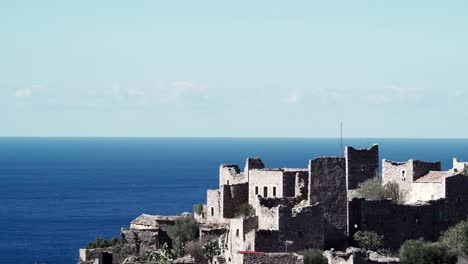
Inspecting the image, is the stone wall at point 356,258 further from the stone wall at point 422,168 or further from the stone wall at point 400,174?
the stone wall at point 400,174

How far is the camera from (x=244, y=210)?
175ft

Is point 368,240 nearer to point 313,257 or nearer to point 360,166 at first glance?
point 313,257

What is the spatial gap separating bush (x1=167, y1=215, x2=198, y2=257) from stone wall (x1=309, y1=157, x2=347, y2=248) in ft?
20.3

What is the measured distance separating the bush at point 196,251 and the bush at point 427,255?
7.54 meters

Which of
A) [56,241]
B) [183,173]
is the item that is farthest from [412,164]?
[183,173]

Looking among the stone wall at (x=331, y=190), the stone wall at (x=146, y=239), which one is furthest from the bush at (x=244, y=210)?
the stone wall at (x=331, y=190)

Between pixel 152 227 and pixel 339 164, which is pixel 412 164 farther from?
pixel 152 227

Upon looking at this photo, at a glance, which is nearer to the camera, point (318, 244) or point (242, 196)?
point (318, 244)

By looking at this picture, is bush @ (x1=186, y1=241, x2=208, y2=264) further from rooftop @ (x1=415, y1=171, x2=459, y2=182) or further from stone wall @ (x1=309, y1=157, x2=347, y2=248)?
rooftop @ (x1=415, y1=171, x2=459, y2=182)

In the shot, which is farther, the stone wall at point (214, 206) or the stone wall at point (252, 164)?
the stone wall at point (252, 164)

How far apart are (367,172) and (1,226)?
64.4 m

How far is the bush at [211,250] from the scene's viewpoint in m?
49.7

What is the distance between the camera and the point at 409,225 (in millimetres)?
49812

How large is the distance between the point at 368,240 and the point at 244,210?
684 centimetres
